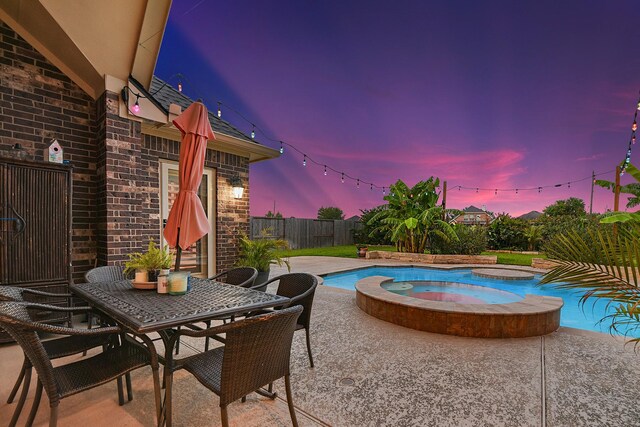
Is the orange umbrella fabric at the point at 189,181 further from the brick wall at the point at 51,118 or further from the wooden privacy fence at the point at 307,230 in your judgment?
the wooden privacy fence at the point at 307,230

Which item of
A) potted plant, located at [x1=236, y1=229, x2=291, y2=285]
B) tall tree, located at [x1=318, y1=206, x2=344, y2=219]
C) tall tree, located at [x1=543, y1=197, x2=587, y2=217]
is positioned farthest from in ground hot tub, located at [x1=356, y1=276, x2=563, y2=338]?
tall tree, located at [x1=318, y1=206, x2=344, y2=219]

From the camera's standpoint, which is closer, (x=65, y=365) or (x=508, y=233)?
(x=65, y=365)

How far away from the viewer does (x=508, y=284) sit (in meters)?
7.61

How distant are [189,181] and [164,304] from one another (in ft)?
4.15

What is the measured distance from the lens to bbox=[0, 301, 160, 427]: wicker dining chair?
157 centimetres

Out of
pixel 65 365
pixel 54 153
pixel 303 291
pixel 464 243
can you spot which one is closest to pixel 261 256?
pixel 303 291

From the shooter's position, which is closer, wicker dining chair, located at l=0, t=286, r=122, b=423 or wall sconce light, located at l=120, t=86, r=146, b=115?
wicker dining chair, located at l=0, t=286, r=122, b=423

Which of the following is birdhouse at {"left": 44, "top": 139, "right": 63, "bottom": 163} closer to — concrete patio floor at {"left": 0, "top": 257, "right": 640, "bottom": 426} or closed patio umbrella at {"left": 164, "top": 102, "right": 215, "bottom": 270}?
closed patio umbrella at {"left": 164, "top": 102, "right": 215, "bottom": 270}

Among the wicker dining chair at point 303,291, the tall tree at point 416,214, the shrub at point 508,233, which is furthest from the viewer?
the shrub at point 508,233

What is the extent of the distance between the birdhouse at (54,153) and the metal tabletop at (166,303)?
6.87 feet

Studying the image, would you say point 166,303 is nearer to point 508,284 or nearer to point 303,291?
point 303,291

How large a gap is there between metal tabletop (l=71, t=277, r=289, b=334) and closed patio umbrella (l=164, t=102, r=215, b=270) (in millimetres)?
500

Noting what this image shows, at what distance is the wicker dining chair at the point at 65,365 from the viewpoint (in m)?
1.57

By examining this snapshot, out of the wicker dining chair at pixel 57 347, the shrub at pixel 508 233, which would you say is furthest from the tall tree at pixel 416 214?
the wicker dining chair at pixel 57 347
